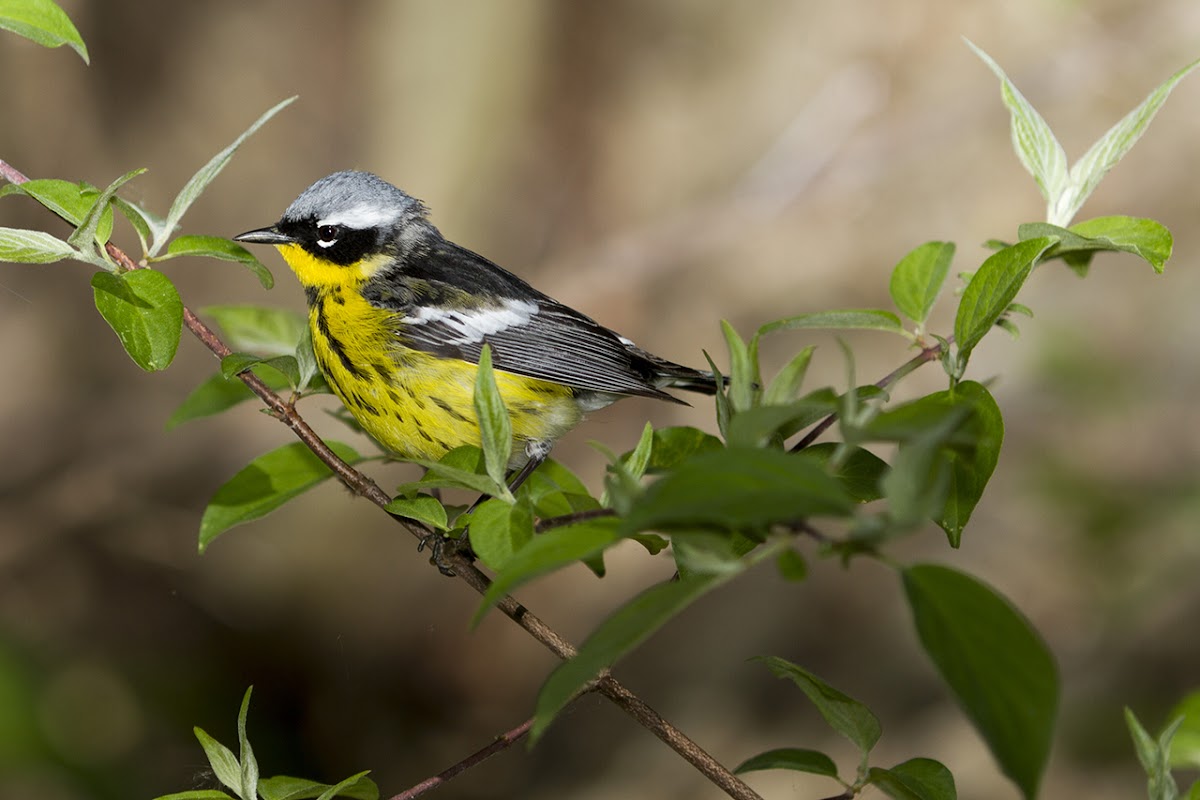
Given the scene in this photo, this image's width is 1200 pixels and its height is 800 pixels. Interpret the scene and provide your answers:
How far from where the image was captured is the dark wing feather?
70.3 inches

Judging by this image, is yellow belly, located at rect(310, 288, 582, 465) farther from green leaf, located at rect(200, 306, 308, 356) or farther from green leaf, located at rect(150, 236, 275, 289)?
green leaf, located at rect(150, 236, 275, 289)

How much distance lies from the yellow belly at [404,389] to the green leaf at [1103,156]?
2.81 feet

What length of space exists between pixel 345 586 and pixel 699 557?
320 centimetres

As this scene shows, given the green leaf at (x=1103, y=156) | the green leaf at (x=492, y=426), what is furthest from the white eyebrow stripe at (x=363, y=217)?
the green leaf at (x=1103, y=156)

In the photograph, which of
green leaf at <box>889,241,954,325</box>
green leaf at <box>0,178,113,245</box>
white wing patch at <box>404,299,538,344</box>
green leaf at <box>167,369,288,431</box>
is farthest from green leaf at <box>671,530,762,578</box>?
white wing patch at <box>404,299,538,344</box>

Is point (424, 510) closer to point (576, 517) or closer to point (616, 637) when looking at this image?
point (576, 517)

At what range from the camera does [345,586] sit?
12.2 feet

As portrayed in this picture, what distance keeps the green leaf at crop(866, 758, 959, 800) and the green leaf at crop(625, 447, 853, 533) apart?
44cm

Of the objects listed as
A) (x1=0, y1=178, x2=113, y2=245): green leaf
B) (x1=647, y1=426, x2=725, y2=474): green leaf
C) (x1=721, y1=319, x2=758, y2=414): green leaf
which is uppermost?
(x1=0, y1=178, x2=113, y2=245): green leaf

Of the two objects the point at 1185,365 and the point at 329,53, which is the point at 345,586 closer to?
the point at 329,53

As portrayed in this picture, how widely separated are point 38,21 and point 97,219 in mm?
161

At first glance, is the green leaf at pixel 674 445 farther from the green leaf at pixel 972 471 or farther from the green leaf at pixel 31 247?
the green leaf at pixel 31 247

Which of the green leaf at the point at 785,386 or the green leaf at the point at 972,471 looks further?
the green leaf at the point at 972,471

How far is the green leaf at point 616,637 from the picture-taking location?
0.59m
